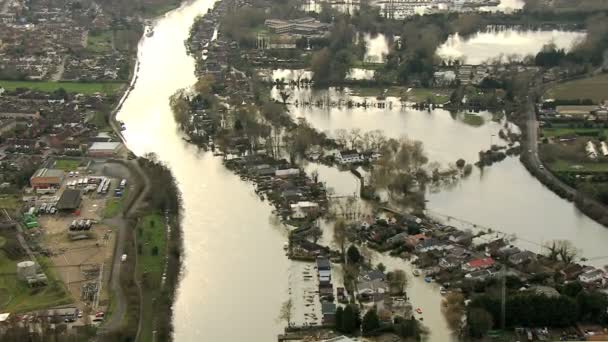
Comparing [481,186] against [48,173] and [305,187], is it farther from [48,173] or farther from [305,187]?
[48,173]

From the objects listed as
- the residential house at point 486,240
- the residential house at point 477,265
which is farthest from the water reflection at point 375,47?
the residential house at point 477,265

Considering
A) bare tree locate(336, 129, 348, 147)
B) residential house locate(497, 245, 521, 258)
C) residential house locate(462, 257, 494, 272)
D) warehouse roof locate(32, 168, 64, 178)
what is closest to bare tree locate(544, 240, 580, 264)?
residential house locate(497, 245, 521, 258)

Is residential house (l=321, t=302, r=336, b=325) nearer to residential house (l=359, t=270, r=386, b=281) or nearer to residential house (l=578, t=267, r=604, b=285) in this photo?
residential house (l=359, t=270, r=386, b=281)

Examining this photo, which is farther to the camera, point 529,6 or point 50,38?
point 529,6

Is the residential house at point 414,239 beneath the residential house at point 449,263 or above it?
above

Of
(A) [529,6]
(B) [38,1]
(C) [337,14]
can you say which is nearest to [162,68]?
(C) [337,14]

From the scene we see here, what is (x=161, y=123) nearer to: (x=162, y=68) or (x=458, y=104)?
(x=162, y=68)

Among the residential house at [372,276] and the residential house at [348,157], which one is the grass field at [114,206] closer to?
the residential house at [348,157]
